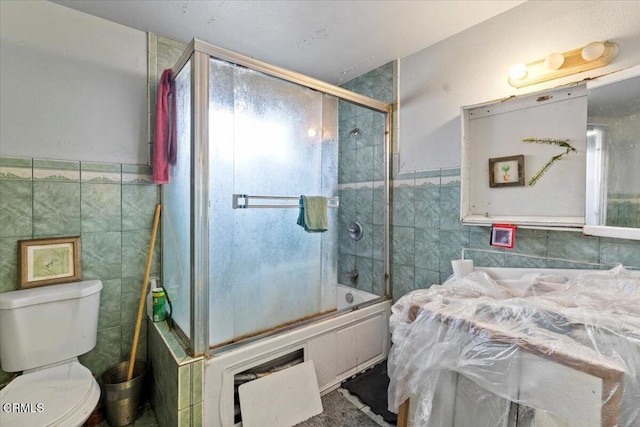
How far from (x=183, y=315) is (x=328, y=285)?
0.93m

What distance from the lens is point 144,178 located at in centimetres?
180

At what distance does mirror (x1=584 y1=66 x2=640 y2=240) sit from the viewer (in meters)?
1.19

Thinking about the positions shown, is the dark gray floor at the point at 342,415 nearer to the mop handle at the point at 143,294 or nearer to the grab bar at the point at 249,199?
the mop handle at the point at 143,294

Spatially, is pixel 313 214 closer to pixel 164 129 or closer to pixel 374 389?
pixel 164 129

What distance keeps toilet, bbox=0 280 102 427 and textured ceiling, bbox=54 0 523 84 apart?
1.50 metres

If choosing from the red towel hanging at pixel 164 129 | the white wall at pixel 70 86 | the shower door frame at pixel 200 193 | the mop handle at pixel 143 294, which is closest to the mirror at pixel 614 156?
the shower door frame at pixel 200 193

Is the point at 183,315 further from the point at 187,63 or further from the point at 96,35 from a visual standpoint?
the point at 96,35

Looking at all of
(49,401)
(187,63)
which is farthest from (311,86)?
(49,401)

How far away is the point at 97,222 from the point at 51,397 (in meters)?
0.85

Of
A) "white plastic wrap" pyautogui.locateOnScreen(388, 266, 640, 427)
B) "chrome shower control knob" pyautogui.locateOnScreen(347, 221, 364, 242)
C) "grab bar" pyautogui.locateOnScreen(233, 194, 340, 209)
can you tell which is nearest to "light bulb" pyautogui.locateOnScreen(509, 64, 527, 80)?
"white plastic wrap" pyautogui.locateOnScreen(388, 266, 640, 427)

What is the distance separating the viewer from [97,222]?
167 cm

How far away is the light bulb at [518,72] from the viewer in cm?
151

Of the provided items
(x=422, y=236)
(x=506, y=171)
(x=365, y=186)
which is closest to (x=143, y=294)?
(x=365, y=186)

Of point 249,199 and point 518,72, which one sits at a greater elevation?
point 518,72
